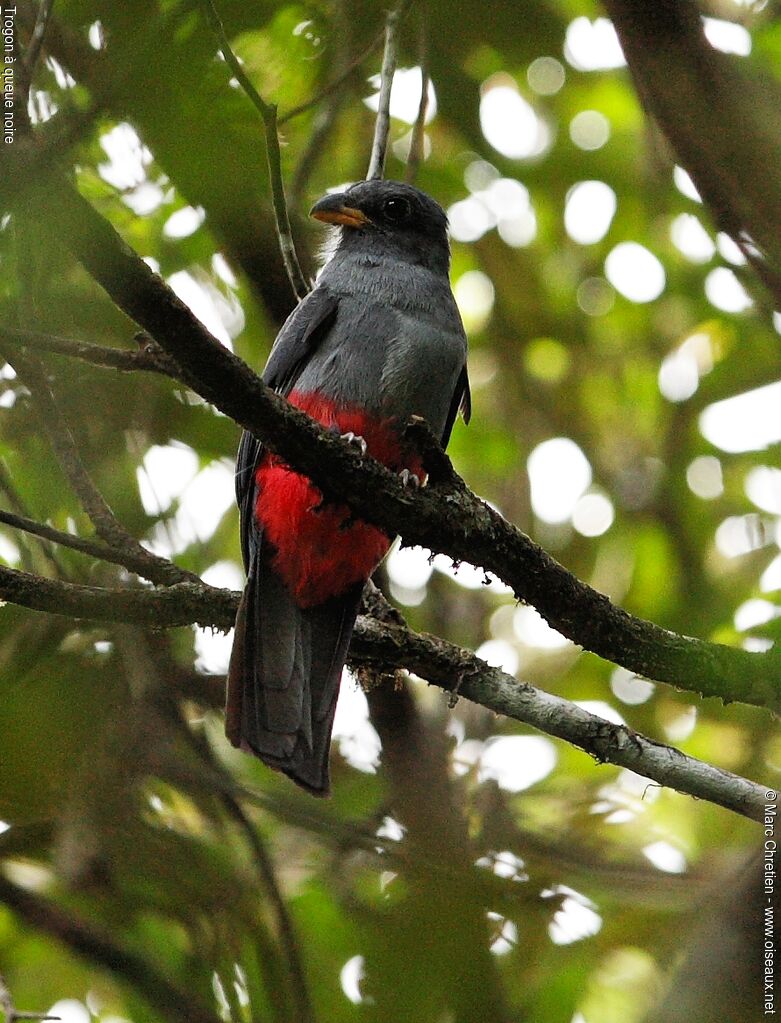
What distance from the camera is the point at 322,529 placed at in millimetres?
3512

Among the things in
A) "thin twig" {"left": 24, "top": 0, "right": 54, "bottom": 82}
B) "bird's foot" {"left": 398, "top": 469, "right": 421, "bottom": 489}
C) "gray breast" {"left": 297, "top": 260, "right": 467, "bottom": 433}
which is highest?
"gray breast" {"left": 297, "top": 260, "right": 467, "bottom": 433}

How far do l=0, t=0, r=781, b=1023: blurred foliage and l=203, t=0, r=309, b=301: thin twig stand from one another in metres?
0.08

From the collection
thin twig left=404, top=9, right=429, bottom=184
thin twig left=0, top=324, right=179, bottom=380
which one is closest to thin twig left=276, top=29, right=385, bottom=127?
thin twig left=404, top=9, right=429, bottom=184

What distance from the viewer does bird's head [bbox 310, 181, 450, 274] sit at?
14.2 feet

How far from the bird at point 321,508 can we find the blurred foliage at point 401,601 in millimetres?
241

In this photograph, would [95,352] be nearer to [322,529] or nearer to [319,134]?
[322,529]

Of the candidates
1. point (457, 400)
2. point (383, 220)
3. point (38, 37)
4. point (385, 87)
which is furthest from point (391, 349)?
point (38, 37)

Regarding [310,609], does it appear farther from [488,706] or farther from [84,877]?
[84,877]

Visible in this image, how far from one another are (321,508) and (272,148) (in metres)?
A: 0.91

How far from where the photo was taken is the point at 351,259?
423 cm

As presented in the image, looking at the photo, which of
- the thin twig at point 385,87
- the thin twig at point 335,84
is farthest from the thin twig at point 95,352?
the thin twig at point 385,87

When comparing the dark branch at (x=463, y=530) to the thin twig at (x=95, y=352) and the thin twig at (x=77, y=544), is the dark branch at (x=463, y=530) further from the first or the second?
the thin twig at (x=77, y=544)

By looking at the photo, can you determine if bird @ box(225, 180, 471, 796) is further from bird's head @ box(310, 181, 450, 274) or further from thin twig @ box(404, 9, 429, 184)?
thin twig @ box(404, 9, 429, 184)

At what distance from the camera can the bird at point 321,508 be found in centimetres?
332
